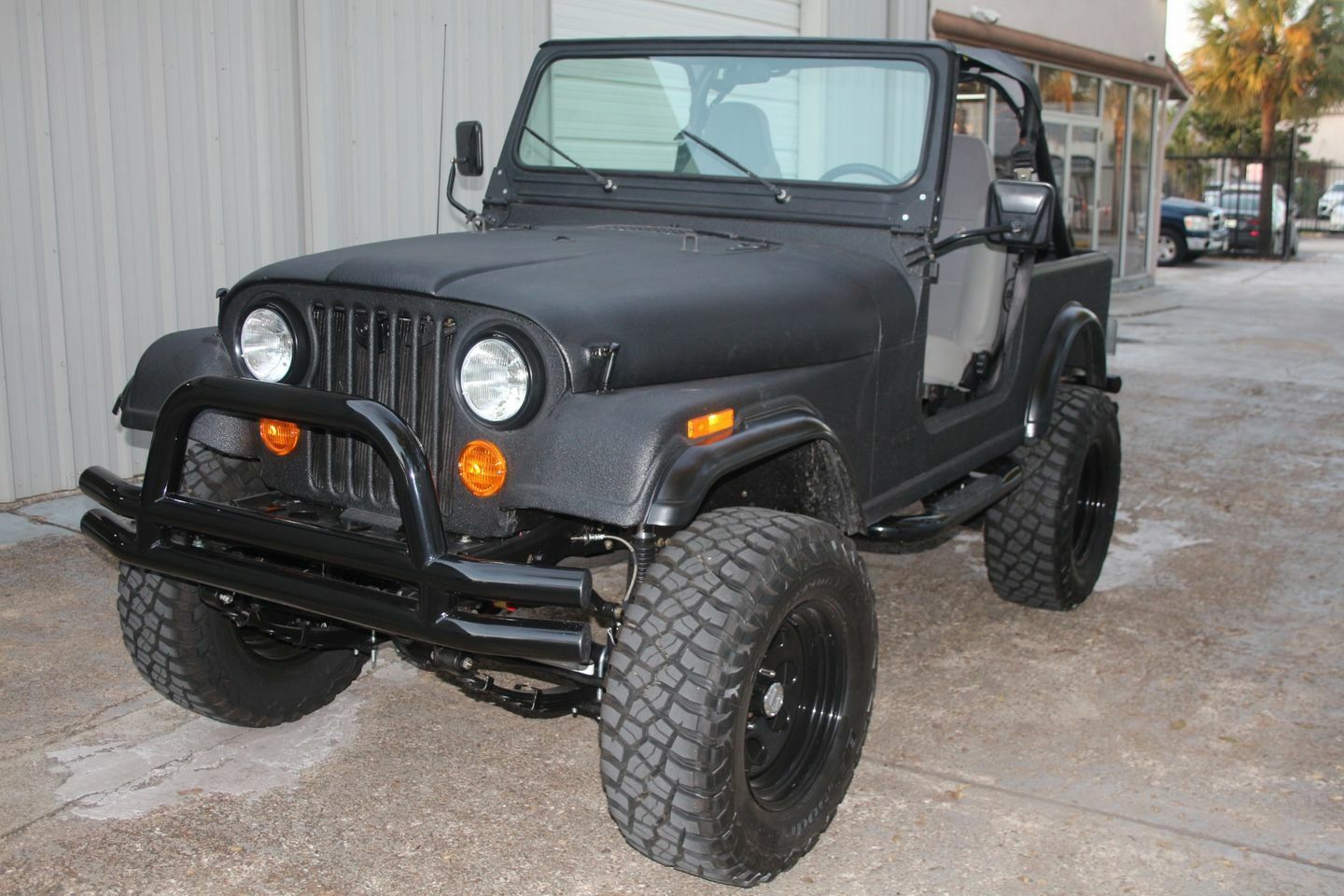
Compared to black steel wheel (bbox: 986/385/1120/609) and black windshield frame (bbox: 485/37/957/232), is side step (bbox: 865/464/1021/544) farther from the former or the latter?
black windshield frame (bbox: 485/37/957/232)

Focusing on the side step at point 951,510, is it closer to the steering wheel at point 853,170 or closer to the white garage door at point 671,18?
the steering wheel at point 853,170

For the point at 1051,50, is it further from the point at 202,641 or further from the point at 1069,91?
the point at 202,641

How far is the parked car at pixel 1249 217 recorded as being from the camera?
23.3m

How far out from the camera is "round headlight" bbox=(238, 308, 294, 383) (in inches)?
122

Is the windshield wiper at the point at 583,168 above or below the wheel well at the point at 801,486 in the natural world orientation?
above

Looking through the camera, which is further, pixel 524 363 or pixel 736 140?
pixel 736 140

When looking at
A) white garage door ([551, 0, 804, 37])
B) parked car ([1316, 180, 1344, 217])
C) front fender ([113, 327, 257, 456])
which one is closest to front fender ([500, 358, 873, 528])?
front fender ([113, 327, 257, 456])

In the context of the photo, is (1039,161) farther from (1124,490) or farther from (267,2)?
(267,2)

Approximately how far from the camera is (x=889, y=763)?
3648 mm

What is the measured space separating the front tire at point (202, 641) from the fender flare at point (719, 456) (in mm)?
1349

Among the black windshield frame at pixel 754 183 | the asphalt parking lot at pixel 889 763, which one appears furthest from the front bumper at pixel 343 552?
the black windshield frame at pixel 754 183

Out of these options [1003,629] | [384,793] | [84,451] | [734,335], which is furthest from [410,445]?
[84,451]

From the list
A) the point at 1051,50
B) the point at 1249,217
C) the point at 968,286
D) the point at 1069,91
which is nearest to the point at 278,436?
the point at 968,286

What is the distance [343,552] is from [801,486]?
120cm
